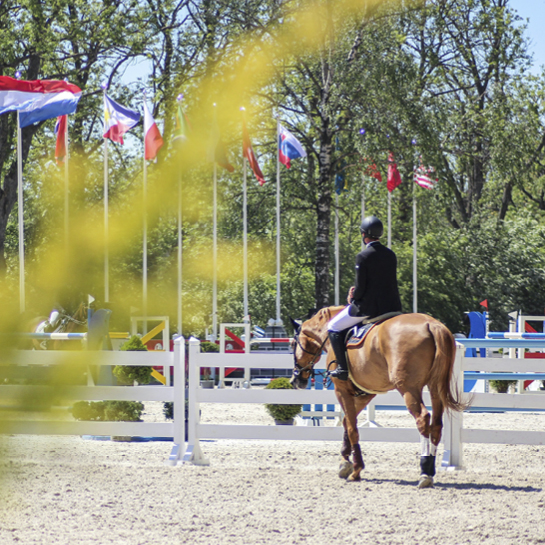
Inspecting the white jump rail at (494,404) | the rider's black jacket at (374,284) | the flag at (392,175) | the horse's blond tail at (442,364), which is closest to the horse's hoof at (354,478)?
the horse's blond tail at (442,364)

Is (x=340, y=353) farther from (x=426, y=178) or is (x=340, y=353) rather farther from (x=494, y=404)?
(x=426, y=178)

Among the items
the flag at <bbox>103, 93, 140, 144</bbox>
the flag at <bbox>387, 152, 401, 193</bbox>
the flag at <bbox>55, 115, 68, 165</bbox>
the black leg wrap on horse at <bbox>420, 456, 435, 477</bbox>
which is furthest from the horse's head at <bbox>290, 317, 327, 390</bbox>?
the flag at <bbox>387, 152, 401, 193</bbox>

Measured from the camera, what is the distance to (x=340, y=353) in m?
6.53

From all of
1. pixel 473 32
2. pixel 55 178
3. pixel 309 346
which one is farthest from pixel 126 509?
pixel 473 32

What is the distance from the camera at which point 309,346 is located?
281 inches

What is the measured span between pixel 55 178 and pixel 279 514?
4.55 metres

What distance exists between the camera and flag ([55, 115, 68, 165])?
1175mm

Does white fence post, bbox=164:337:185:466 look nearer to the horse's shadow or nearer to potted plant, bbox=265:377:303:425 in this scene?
the horse's shadow

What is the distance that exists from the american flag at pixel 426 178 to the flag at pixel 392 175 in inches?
19.9

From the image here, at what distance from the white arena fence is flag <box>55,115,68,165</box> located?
571 cm

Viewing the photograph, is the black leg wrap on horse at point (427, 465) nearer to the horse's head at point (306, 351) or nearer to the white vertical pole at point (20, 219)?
the horse's head at point (306, 351)

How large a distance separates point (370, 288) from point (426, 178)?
14.3 meters

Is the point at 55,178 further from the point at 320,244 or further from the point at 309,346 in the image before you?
the point at 320,244

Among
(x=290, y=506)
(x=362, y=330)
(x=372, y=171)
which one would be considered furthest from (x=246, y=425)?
(x=372, y=171)
